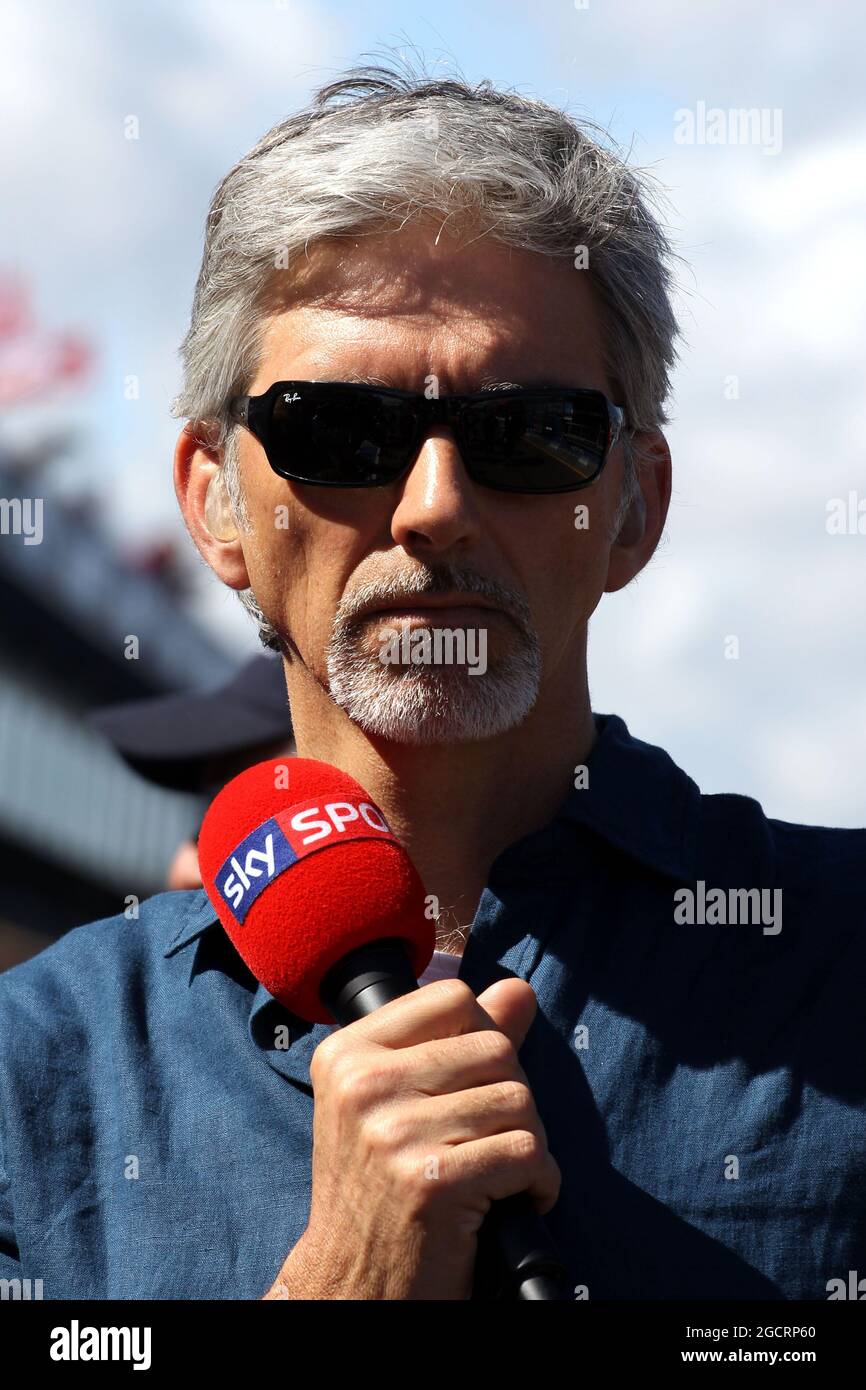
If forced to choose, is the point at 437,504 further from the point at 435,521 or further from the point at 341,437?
the point at 341,437

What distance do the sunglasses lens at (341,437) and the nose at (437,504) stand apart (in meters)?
0.05

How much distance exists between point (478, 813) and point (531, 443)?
25.2 inches

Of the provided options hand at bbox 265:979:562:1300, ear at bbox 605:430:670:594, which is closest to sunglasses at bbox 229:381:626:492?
ear at bbox 605:430:670:594

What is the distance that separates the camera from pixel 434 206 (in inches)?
114

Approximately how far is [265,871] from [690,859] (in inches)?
31.3

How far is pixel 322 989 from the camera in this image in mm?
2215

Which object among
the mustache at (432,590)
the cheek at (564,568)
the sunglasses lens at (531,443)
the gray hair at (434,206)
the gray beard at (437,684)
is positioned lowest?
the gray beard at (437,684)

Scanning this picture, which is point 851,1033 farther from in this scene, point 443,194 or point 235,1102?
point 443,194

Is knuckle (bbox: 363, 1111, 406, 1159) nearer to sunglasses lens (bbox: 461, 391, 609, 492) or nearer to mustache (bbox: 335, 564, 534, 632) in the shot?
mustache (bbox: 335, 564, 534, 632)

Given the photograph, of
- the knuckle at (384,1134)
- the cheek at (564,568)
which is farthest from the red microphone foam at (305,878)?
the cheek at (564,568)

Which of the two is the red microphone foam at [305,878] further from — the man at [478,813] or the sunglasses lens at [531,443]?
the sunglasses lens at [531,443]

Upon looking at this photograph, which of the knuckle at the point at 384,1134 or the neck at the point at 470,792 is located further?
the neck at the point at 470,792

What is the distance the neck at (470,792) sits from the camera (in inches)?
112

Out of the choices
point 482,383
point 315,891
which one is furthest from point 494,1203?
point 482,383
